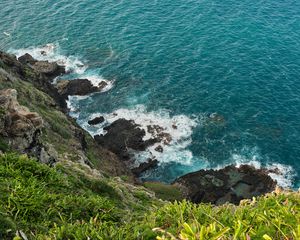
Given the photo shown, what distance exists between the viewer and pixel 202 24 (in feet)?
329

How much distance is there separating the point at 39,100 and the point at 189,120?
29.6 meters

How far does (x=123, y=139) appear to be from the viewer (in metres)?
74.5

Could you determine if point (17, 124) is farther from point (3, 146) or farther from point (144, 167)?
point (144, 167)

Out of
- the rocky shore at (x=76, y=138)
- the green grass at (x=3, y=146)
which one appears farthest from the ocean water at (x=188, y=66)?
the green grass at (x=3, y=146)

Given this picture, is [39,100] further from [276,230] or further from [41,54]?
[276,230]

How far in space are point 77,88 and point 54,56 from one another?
15.1m

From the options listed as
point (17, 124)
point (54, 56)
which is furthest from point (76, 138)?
point (54, 56)

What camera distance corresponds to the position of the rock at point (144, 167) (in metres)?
69.3

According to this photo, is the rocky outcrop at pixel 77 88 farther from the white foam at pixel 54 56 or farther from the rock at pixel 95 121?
the rock at pixel 95 121

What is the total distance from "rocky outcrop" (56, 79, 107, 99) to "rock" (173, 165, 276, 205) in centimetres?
3076

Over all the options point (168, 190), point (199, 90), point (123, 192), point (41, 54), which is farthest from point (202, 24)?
point (123, 192)

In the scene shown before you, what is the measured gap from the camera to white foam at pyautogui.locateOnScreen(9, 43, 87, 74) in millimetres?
95812

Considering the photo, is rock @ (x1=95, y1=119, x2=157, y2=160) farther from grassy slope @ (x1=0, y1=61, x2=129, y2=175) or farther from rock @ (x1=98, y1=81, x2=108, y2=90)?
rock @ (x1=98, y1=81, x2=108, y2=90)

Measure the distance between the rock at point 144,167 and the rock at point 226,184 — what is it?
5.67 m
